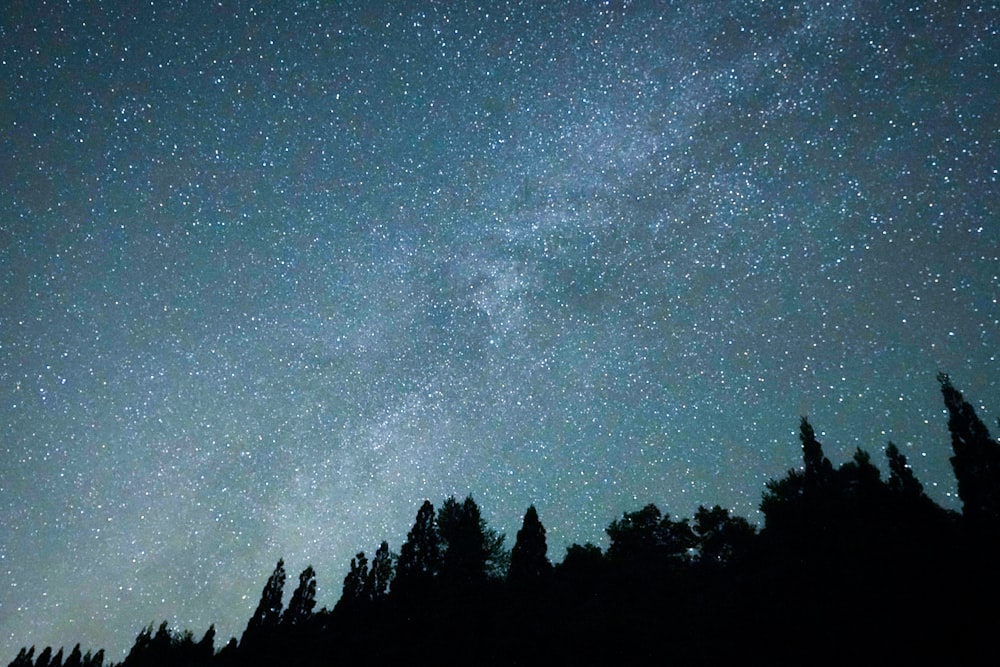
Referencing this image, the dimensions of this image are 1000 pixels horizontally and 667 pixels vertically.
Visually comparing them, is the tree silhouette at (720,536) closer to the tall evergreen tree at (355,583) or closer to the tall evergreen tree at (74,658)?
the tall evergreen tree at (355,583)

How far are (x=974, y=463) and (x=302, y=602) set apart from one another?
1660 inches

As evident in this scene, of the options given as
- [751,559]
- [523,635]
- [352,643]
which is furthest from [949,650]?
[352,643]

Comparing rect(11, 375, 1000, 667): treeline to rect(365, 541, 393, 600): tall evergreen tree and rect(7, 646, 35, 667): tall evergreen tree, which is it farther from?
rect(7, 646, 35, 667): tall evergreen tree

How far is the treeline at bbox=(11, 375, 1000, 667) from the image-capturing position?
21.3 m

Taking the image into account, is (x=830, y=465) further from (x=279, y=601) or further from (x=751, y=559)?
(x=279, y=601)

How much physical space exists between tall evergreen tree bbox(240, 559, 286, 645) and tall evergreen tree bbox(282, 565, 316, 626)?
77 cm

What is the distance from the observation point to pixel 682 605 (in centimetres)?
2706

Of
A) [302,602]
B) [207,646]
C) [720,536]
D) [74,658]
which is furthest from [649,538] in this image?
[74,658]

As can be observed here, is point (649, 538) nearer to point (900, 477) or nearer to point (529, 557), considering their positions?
point (529, 557)

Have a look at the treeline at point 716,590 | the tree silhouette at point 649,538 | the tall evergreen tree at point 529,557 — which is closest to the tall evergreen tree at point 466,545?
the treeline at point 716,590

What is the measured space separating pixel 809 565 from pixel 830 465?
34.1ft

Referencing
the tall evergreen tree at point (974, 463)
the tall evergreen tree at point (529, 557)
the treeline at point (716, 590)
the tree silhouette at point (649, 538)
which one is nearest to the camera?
the treeline at point (716, 590)

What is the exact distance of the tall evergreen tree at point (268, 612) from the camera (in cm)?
3525

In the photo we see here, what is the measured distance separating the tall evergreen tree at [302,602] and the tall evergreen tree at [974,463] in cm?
3987
